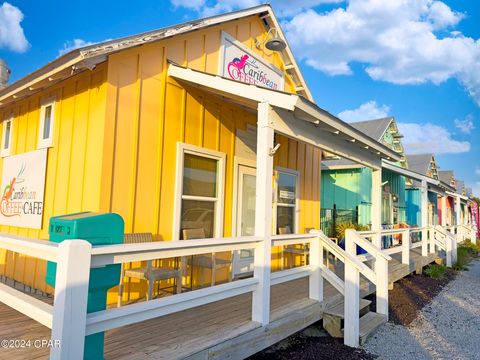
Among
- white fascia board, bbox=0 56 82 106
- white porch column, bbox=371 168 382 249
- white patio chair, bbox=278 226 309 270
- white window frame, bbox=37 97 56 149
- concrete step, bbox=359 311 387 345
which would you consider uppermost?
white fascia board, bbox=0 56 82 106

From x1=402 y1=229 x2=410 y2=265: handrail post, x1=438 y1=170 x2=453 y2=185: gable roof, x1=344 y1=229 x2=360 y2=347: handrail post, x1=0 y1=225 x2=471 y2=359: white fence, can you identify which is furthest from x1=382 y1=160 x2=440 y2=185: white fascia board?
x1=438 y1=170 x2=453 y2=185: gable roof

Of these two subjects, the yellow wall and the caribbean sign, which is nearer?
the yellow wall

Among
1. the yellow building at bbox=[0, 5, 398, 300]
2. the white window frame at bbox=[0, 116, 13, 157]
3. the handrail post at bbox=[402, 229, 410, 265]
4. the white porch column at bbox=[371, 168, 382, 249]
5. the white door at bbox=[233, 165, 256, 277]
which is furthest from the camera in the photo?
the handrail post at bbox=[402, 229, 410, 265]

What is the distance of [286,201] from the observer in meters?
7.45

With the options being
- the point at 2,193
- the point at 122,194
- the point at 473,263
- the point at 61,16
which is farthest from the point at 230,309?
the point at 61,16

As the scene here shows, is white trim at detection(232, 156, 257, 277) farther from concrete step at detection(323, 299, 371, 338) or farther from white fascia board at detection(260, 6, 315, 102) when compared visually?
white fascia board at detection(260, 6, 315, 102)

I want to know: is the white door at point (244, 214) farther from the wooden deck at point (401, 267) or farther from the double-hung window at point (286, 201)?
the wooden deck at point (401, 267)

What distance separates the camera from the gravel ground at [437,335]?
459 centimetres

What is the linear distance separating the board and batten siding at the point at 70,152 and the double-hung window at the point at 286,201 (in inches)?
156

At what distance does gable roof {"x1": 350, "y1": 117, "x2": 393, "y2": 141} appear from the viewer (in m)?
16.0

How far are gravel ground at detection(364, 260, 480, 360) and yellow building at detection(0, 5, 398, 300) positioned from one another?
2.53 metres

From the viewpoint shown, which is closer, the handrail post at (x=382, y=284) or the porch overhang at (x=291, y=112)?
the porch overhang at (x=291, y=112)

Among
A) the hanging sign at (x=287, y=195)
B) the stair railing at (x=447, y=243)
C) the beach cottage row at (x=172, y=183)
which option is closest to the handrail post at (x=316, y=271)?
the beach cottage row at (x=172, y=183)

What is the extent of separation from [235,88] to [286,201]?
3632 mm
